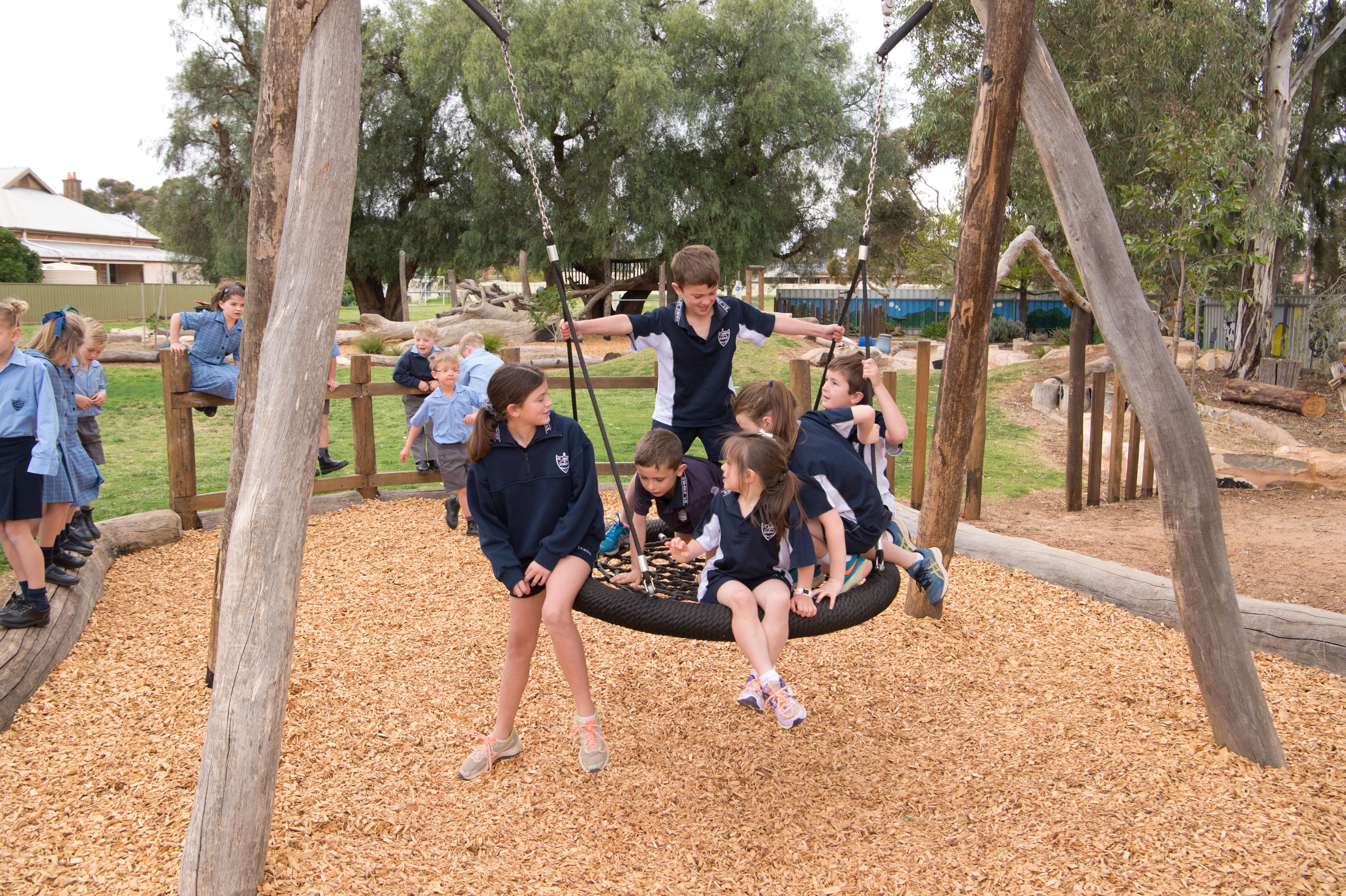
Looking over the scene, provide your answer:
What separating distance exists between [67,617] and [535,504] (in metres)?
2.74

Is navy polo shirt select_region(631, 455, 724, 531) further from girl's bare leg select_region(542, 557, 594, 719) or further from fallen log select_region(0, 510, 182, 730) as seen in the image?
fallen log select_region(0, 510, 182, 730)

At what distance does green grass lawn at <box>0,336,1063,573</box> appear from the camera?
768 cm

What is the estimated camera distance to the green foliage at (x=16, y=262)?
2781 cm

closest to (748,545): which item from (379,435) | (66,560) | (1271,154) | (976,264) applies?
(976,264)

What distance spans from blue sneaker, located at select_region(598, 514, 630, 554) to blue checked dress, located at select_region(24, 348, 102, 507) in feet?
7.67

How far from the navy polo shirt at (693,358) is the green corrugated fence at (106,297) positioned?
26.7 meters

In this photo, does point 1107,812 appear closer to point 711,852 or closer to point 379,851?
point 711,852

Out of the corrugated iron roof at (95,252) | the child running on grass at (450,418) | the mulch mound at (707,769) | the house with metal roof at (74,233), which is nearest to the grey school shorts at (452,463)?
the child running on grass at (450,418)

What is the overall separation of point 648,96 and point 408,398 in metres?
14.3

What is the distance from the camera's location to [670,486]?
330 centimetres

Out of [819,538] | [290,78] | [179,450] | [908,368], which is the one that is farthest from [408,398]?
[908,368]

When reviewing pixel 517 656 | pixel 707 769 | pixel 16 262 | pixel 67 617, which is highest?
pixel 16 262

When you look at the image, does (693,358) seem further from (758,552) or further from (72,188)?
(72,188)

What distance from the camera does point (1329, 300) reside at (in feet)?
50.5
